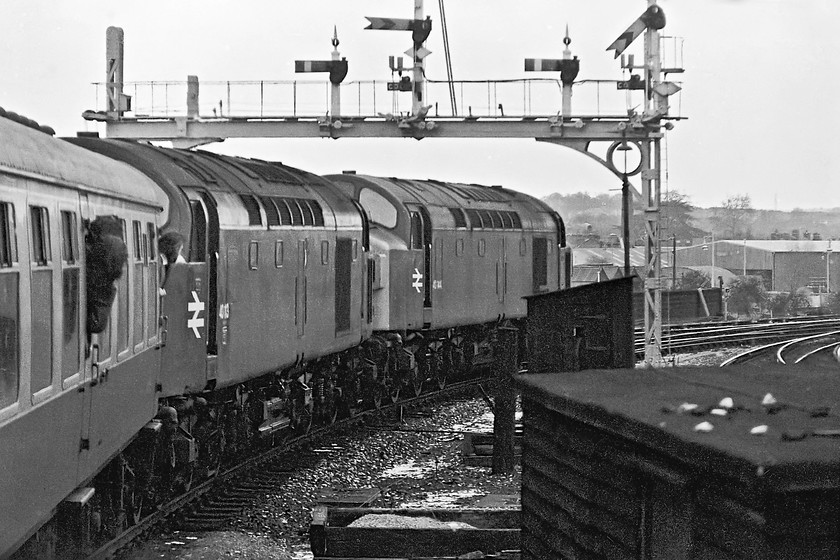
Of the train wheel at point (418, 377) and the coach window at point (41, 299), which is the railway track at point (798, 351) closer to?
the train wheel at point (418, 377)

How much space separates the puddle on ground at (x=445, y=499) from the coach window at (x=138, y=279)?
4803mm

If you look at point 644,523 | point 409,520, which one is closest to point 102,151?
point 409,520

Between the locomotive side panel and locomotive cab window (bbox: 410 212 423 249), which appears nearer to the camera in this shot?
the locomotive side panel

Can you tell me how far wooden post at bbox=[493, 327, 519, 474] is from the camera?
15.6 metres

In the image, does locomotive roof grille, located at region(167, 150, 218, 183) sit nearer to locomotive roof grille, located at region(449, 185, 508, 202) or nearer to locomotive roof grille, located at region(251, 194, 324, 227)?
locomotive roof grille, located at region(251, 194, 324, 227)

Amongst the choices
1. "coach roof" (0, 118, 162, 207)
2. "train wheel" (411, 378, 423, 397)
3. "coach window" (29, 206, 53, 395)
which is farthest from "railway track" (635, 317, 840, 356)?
"coach window" (29, 206, 53, 395)

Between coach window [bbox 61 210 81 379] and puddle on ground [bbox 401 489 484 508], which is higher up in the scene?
coach window [bbox 61 210 81 379]

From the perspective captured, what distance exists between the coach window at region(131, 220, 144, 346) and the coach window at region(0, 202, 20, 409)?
11.2 feet

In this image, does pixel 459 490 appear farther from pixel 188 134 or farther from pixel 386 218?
pixel 188 134

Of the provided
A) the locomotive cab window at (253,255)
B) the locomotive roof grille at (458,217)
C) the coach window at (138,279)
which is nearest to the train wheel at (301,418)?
the locomotive cab window at (253,255)

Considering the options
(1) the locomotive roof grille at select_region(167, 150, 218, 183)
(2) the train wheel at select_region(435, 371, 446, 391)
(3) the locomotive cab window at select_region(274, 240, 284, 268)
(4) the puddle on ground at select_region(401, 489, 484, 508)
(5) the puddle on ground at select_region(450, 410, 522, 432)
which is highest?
(1) the locomotive roof grille at select_region(167, 150, 218, 183)

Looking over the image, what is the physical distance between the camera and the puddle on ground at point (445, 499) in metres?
13.9

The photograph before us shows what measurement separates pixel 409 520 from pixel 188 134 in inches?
585

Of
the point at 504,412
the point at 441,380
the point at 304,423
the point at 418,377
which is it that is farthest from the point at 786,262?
the point at 504,412
